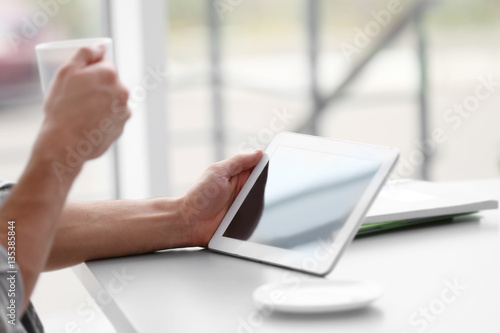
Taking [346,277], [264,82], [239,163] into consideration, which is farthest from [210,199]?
[264,82]

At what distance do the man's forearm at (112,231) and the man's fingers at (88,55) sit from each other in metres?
0.26

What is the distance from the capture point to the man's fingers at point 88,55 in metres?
0.78

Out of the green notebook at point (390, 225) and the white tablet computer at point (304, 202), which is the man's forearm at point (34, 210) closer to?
the white tablet computer at point (304, 202)

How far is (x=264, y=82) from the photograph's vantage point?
3721mm

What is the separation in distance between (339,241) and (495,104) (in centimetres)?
395

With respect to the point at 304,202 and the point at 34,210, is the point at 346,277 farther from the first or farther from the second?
the point at 34,210

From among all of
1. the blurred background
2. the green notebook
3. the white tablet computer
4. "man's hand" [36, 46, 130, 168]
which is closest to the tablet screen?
the white tablet computer

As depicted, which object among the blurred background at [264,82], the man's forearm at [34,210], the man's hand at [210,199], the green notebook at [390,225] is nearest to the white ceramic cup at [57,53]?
the man's forearm at [34,210]

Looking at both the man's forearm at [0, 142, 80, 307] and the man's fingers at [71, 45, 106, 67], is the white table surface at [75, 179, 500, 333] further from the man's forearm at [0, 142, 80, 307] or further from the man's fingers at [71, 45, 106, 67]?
the man's fingers at [71, 45, 106, 67]

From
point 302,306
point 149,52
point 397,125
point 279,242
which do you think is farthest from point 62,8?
point 302,306

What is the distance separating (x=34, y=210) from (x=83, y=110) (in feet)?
0.37

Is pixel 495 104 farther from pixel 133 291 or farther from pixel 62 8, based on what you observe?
pixel 133 291

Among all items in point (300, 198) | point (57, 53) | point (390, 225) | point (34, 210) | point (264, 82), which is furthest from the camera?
point (264, 82)

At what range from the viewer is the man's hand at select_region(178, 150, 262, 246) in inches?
39.4
